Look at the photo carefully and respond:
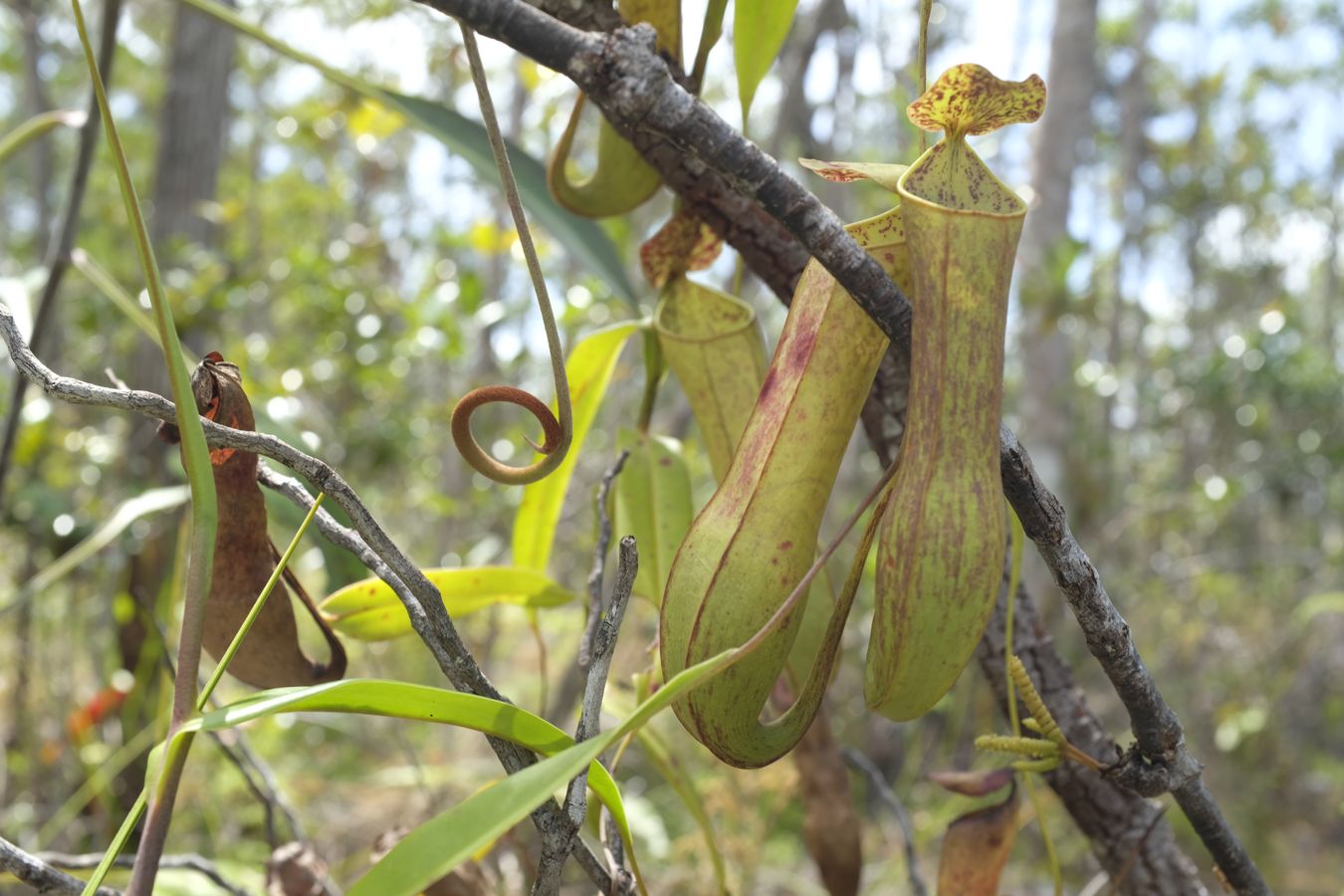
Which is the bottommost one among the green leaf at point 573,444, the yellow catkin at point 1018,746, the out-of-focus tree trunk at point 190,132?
the yellow catkin at point 1018,746

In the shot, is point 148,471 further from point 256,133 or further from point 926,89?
point 256,133

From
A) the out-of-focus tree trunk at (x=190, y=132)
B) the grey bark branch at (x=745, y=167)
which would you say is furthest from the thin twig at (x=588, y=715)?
the out-of-focus tree trunk at (x=190, y=132)

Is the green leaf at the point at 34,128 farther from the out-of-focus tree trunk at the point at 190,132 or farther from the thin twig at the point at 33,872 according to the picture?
the out-of-focus tree trunk at the point at 190,132

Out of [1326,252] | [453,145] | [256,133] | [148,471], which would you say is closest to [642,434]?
[453,145]

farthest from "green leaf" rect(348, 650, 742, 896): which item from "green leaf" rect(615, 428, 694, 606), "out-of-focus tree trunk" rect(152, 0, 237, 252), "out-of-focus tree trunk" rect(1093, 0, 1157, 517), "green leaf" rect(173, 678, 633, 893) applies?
"out-of-focus tree trunk" rect(1093, 0, 1157, 517)

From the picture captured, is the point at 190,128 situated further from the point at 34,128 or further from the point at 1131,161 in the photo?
the point at 1131,161
